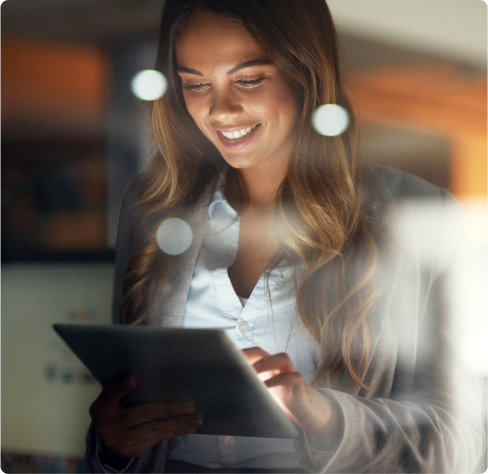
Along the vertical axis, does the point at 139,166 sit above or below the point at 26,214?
above

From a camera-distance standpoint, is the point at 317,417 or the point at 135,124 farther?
the point at 135,124

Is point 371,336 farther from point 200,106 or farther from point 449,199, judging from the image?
point 200,106

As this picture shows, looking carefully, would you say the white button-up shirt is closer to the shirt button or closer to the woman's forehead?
the shirt button

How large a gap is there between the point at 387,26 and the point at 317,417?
0.70m

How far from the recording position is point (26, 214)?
35.0 inches

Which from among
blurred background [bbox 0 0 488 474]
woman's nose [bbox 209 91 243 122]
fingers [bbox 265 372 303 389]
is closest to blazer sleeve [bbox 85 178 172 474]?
blurred background [bbox 0 0 488 474]

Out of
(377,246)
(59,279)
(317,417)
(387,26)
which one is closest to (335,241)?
(377,246)

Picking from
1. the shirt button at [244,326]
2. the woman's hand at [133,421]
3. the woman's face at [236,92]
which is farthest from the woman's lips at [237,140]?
the woman's hand at [133,421]

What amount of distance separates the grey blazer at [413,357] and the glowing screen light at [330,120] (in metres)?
0.10

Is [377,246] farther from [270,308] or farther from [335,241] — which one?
[270,308]

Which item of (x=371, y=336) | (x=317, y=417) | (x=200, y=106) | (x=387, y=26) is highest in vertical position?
(x=387, y=26)

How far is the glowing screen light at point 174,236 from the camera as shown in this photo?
832 millimetres

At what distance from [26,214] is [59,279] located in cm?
17

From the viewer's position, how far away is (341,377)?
0.73 metres
